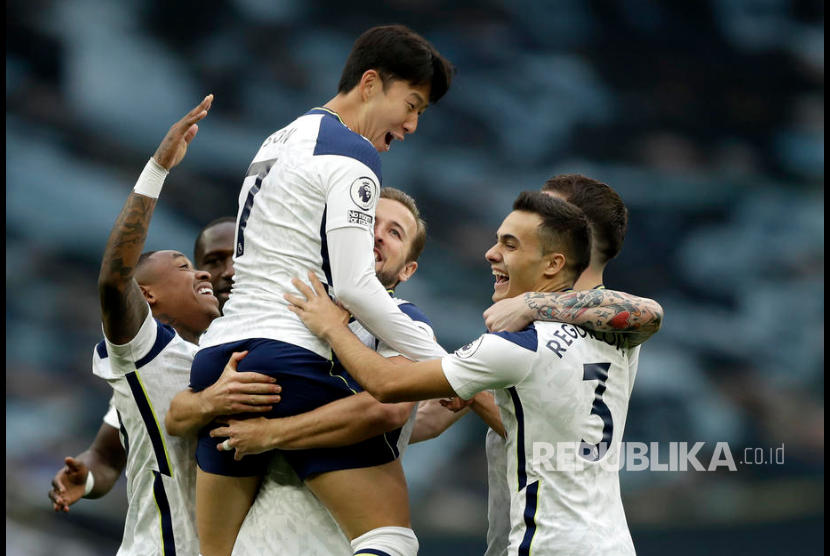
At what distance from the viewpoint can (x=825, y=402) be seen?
833 cm

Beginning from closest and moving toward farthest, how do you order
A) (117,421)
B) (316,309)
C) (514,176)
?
(316,309), (117,421), (514,176)

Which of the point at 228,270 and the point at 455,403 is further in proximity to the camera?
the point at 228,270

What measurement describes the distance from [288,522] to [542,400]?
957 millimetres

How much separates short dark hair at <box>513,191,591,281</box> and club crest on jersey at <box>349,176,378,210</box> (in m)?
0.59

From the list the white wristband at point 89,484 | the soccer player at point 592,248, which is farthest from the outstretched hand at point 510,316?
the white wristband at point 89,484

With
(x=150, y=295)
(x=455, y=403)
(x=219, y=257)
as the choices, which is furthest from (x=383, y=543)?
(x=219, y=257)

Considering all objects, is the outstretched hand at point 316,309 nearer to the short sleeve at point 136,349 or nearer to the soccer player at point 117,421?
the short sleeve at point 136,349

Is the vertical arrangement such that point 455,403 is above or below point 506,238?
below

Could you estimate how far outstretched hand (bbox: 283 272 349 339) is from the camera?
303 cm

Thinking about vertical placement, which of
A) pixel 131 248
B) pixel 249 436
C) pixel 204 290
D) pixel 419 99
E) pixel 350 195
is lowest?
pixel 249 436

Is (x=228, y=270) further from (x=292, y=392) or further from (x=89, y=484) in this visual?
(x=292, y=392)

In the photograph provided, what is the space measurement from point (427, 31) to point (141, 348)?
228 inches

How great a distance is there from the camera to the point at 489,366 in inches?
116

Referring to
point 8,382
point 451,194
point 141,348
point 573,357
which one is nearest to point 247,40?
point 451,194
